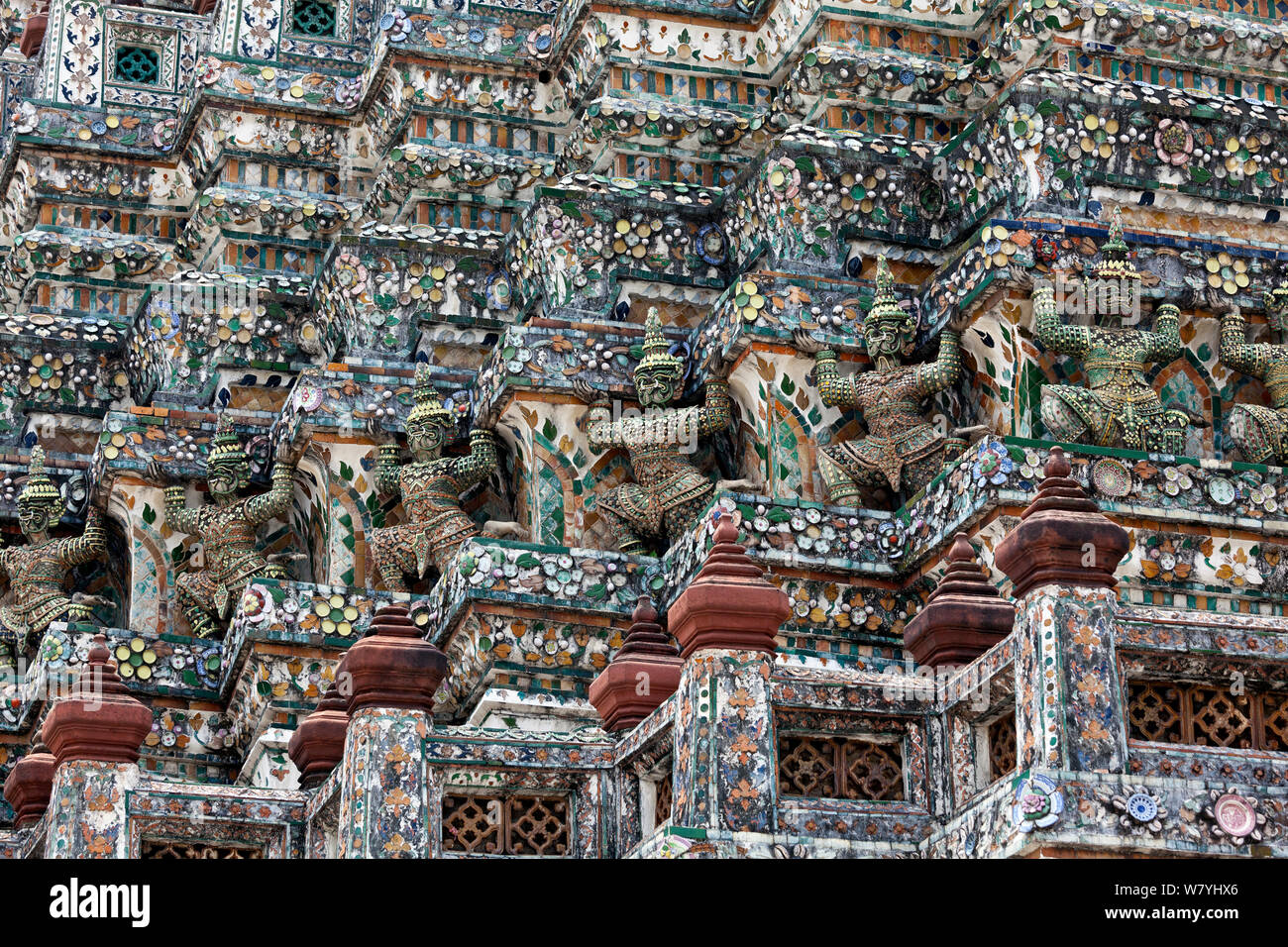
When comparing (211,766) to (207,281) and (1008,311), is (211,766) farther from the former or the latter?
(1008,311)

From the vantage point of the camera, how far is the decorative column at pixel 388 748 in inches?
1054

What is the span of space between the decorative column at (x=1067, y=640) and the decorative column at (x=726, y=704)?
191cm

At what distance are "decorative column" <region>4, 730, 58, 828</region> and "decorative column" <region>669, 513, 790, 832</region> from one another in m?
7.62

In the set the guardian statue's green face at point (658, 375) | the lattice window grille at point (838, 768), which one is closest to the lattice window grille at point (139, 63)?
the guardian statue's green face at point (658, 375)

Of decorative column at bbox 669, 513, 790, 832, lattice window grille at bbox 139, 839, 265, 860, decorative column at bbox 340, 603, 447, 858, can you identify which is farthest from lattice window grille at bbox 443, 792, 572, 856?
lattice window grille at bbox 139, 839, 265, 860

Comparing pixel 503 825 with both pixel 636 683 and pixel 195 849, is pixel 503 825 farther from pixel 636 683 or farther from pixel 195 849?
pixel 195 849

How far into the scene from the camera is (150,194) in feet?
162

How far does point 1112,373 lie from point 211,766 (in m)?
12.1

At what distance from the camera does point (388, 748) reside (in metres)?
27.0

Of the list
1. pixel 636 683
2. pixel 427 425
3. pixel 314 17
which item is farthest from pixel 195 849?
pixel 314 17

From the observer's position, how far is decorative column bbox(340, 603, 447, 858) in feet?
87.9

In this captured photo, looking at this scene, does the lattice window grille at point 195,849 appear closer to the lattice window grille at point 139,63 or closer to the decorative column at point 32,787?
the decorative column at point 32,787

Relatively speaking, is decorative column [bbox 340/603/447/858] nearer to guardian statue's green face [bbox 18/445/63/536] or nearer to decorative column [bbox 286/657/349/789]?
decorative column [bbox 286/657/349/789]

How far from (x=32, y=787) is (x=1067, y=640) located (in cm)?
1109
